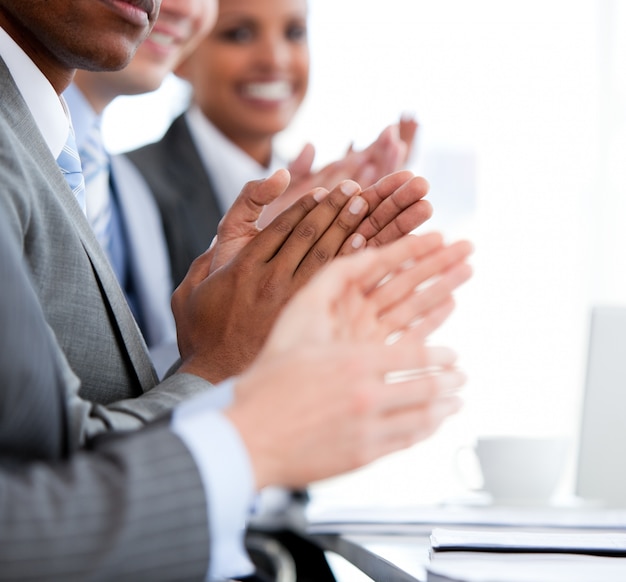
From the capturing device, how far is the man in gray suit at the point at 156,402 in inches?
24.5

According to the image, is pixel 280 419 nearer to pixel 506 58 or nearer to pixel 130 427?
pixel 130 427

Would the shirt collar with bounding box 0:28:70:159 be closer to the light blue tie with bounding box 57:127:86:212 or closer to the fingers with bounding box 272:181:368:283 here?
the light blue tie with bounding box 57:127:86:212

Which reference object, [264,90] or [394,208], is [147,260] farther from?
[394,208]

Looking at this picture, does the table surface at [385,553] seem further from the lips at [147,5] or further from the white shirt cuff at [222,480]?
the lips at [147,5]

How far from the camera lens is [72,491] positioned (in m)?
0.63

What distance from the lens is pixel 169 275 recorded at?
2143mm

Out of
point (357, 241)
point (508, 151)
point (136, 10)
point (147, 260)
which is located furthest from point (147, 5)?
point (508, 151)

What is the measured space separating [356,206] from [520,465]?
54 centimetres

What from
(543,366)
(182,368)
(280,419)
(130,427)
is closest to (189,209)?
(182,368)

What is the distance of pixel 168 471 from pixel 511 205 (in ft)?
11.2

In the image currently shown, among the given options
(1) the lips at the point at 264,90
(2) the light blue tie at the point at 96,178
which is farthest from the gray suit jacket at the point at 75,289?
(1) the lips at the point at 264,90

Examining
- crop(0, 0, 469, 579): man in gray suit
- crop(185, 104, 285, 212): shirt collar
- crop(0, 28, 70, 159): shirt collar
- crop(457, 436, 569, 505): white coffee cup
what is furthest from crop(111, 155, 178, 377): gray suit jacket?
crop(0, 0, 469, 579): man in gray suit

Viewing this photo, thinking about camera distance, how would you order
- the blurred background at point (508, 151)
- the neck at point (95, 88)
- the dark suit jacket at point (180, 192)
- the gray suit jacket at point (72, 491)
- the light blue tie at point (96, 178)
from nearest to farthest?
the gray suit jacket at point (72, 491), the light blue tie at point (96, 178), the neck at point (95, 88), the dark suit jacket at point (180, 192), the blurred background at point (508, 151)

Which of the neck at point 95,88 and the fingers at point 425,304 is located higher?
the neck at point 95,88
